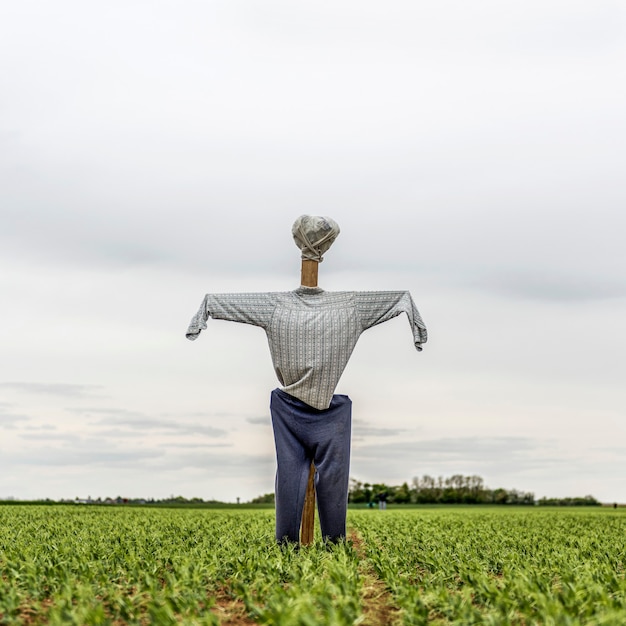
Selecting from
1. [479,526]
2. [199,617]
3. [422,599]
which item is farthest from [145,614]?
[479,526]

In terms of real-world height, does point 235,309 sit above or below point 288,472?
above

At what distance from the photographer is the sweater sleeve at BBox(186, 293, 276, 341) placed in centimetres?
805

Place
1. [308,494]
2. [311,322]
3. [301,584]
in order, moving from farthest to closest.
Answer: [308,494]
[311,322]
[301,584]

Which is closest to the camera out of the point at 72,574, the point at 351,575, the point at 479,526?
the point at 351,575

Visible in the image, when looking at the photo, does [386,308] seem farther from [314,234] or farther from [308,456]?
[308,456]

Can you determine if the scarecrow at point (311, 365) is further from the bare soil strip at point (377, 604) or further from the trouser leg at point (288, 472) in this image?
the bare soil strip at point (377, 604)

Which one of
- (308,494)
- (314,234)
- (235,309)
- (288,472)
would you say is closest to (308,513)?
(308,494)

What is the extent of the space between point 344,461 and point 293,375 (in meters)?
0.94

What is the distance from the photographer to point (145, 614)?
495 centimetres

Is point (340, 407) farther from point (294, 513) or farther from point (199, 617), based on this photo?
point (199, 617)

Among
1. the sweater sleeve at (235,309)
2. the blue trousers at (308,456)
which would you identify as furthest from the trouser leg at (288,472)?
the sweater sleeve at (235,309)

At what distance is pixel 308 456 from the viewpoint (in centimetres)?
793

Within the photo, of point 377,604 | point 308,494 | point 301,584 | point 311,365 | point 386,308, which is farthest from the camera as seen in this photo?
point 386,308

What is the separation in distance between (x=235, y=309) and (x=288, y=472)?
1.67 m
